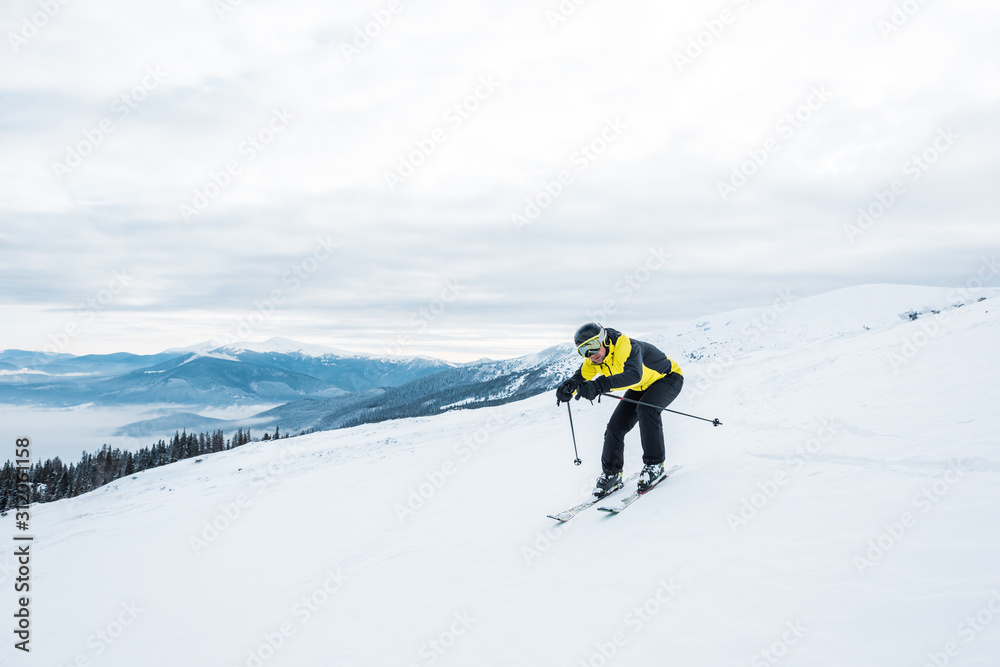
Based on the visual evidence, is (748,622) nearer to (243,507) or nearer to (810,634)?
(810,634)

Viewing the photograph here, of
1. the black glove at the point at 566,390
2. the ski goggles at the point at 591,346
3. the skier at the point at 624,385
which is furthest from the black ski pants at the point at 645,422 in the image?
the ski goggles at the point at 591,346

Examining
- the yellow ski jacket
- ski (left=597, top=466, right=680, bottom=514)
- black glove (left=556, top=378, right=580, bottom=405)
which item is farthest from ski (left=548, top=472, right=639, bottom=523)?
the yellow ski jacket

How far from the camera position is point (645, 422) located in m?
7.70

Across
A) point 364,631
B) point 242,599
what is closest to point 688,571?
point 364,631

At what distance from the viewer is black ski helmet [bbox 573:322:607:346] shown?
7191 millimetres

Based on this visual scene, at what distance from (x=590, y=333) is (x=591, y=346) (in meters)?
0.19

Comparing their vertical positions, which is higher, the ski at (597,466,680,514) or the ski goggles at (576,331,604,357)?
the ski goggles at (576,331,604,357)

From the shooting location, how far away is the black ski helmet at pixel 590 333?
7191 mm

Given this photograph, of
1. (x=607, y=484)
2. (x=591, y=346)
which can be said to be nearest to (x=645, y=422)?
(x=607, y=484)

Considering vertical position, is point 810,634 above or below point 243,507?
above

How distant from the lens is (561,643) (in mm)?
4523

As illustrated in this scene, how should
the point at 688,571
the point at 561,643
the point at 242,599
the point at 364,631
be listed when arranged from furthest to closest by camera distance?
the point at 242,599
the point at 364,631
the point at 688,571
the point at 561,643

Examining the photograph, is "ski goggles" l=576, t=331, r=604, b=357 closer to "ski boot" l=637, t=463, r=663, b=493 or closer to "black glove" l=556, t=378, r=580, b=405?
"black glove" l=556, t=378, r=580, b=405

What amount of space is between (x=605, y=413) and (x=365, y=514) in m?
11.2
